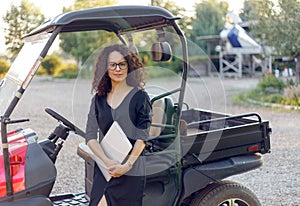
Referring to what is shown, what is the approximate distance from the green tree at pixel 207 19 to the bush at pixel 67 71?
8.77 m

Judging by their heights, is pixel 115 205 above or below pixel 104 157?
below

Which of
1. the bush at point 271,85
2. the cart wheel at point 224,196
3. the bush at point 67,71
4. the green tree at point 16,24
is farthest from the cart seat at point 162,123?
the bush at point 67,71

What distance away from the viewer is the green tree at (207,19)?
34.5 metres

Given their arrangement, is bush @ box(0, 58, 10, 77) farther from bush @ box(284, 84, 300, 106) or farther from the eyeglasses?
bush @ box(284, 84, 300, 106)

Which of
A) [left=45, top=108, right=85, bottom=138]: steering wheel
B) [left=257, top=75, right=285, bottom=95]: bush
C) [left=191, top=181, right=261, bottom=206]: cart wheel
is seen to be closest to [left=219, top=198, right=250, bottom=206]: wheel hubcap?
[left=191, top=181, right=261, bottom=206]: cart wheel

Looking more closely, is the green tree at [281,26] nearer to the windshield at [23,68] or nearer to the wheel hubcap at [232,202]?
the wheel hubcap at [232,202]

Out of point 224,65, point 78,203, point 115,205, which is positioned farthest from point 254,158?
point 224,65

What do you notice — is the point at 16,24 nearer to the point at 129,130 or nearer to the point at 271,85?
the point at 129,130

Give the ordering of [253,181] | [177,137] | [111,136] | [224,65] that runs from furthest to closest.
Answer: [224,65] < [253,181] < [177,137] < [111,136]

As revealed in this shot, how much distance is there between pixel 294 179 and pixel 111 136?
142 inches

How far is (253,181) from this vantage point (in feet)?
19.6

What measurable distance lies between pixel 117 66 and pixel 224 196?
1.39 m

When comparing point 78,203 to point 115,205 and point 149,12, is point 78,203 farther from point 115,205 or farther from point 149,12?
point 149,12

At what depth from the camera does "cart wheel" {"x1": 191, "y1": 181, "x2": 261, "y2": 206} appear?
366 centimetres
